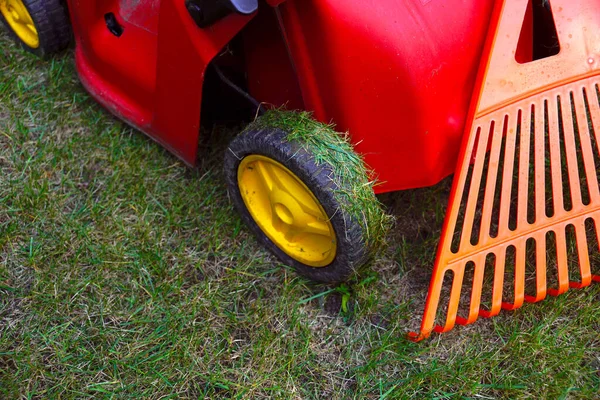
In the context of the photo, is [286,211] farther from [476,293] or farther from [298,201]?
[476,293]

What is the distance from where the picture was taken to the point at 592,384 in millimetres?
1473

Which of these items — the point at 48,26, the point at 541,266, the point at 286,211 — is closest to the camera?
the point at 541,266

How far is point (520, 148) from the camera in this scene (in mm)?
1471

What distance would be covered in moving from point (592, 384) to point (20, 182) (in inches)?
57.1

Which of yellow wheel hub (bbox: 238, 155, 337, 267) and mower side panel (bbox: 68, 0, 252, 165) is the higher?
mower side panel (bbox: 68, 0, 252, 165)

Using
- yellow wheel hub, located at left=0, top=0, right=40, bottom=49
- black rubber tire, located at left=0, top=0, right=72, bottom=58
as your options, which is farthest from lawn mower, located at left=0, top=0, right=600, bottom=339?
yellow wheel hub, located at left=0, top=0, right=40, bottom=49

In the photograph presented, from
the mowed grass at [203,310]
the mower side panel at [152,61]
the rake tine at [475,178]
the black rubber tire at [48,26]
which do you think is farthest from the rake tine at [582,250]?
the black rubber tire at [48,26]

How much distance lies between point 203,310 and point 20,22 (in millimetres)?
1092

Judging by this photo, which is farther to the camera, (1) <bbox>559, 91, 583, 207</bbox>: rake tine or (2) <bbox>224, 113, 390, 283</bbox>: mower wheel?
(1) <bbox>559, 91, 583, 207</bbox>: rake tine

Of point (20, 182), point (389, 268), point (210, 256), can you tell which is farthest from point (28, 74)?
point (389, 268)

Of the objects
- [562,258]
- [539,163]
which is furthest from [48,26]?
[562,258]

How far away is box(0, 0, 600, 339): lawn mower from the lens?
4.43 feet

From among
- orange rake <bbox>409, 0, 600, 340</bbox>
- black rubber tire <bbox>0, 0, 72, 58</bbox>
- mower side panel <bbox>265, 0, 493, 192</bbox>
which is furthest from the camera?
black rubber tire <bbox>0, 0, 72, 58</bbox>

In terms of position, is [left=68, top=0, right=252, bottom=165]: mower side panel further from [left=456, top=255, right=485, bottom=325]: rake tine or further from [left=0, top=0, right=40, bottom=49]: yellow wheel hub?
[left=456, top=255, right=485, bottom=325]: rake tine
